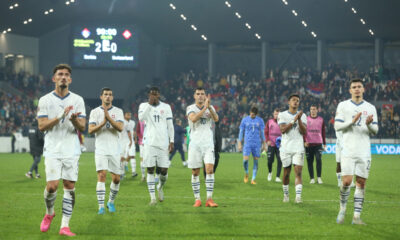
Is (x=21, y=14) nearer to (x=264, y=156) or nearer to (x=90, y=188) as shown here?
(x=264, y=156)

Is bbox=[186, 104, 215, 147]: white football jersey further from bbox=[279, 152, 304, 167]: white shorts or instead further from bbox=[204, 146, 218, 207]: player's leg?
bbox=[279, 152, 304, 167]: white shorts

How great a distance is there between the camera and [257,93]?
53.2m

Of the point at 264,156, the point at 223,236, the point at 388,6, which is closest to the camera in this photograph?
the point at 223,236

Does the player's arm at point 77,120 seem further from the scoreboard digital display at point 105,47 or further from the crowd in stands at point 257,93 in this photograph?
the scoreboard digital display at point 105,47

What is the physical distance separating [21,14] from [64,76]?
4228cm

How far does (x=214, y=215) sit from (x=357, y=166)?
117 inches

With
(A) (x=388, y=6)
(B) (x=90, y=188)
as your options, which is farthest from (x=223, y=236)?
(A) (x=388, y=6)

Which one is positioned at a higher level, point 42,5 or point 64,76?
point 42,5

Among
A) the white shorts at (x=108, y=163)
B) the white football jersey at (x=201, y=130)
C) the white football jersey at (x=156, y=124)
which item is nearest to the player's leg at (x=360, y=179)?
the white football jersey at (x=201, y=130)

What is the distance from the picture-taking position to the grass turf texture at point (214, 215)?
1023 centimetres

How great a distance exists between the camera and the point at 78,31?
48031mm

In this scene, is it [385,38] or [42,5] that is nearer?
[42,5]

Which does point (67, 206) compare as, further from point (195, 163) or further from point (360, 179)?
point (360, 179)

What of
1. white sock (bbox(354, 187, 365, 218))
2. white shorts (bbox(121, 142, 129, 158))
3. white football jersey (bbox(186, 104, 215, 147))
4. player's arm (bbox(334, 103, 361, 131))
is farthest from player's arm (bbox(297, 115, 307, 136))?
white shorts (bbox(121, 142, 129, 158))
